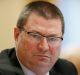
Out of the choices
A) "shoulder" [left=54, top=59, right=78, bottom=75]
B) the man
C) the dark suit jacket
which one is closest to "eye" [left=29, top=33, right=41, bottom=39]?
the man

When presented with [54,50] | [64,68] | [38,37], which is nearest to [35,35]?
[38,37]

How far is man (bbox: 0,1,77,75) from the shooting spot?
1284 millimetres

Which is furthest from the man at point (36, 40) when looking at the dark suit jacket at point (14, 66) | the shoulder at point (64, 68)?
the shoulder at point (64, 68)

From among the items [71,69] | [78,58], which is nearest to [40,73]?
[71,69]

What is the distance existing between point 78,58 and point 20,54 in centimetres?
83

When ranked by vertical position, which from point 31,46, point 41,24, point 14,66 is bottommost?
point 14,66

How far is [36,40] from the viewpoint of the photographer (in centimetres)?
128

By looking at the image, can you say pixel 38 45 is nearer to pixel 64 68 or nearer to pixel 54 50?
pixel 54 50

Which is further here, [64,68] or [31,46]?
[64,68]

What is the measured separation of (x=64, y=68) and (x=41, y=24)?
1.52 ft

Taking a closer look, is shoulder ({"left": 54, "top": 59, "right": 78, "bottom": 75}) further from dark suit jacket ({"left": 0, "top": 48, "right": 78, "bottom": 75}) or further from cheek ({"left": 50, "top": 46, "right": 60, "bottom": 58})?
cheek ({"left": 50, "top": 46, "right": 60, "bottom": 58})

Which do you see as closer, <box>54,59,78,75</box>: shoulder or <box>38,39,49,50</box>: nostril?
<box>38,39,49,50</box>: nostril

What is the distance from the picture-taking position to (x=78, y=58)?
2.04 metres

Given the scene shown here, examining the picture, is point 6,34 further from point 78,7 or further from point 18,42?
point 18,42
